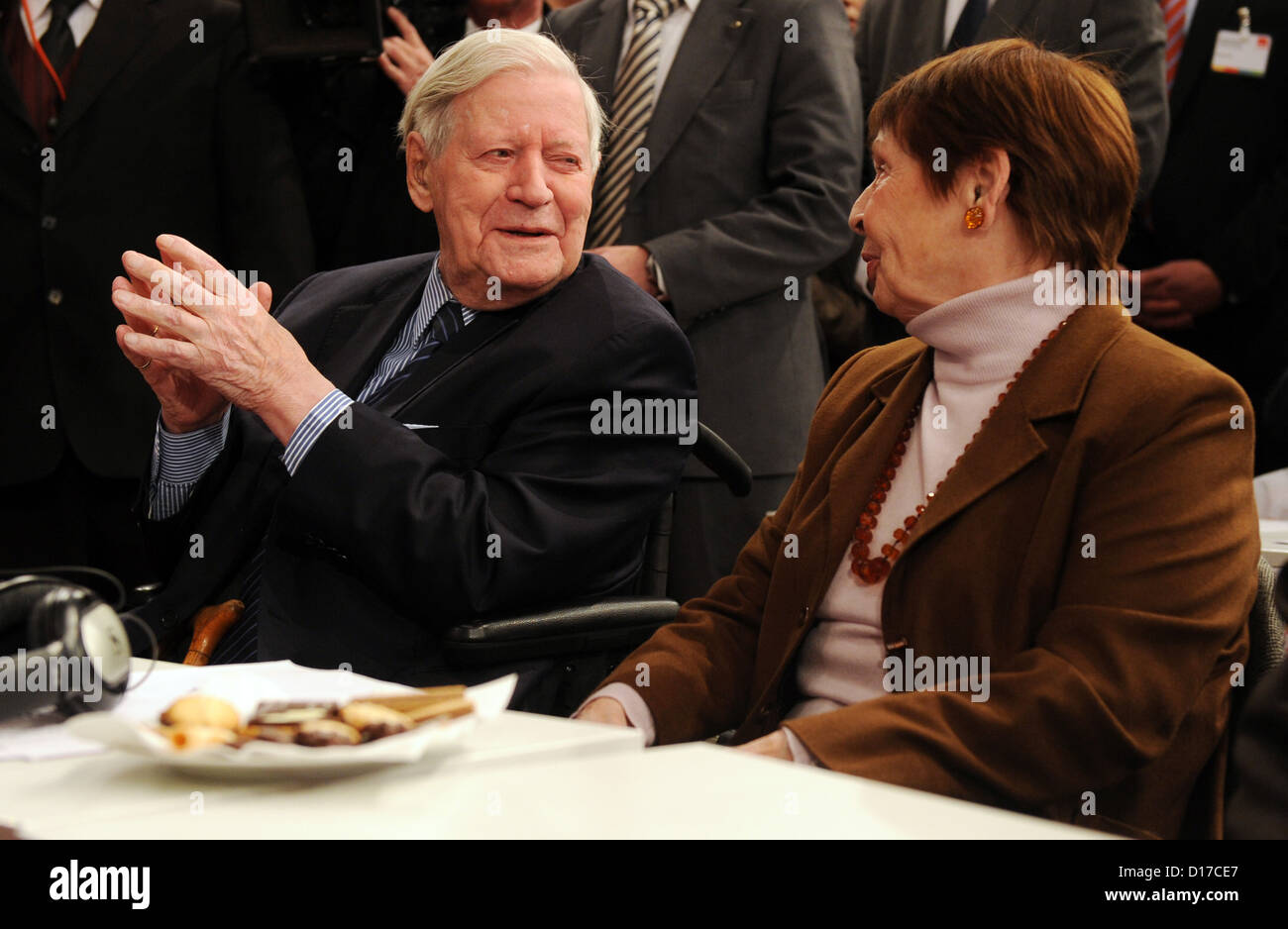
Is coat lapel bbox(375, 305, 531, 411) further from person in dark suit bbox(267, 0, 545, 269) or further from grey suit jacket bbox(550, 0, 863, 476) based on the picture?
person in dark suit bbox(267, 0, 545, 269)

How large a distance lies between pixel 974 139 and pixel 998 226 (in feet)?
0.39

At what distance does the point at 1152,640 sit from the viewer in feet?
5.27

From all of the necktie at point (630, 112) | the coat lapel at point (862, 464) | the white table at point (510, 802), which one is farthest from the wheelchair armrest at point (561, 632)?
the necktie at point (630, 112)

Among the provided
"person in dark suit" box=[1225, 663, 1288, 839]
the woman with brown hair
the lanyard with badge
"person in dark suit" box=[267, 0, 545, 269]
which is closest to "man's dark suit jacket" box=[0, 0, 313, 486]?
"person in dark suit" box=[267, 0, 545, 269]

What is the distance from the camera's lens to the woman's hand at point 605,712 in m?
1.90

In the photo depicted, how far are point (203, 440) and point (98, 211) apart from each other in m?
1.49

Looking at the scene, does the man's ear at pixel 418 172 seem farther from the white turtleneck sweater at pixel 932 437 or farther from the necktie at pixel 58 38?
the necktie at pixel 58 38

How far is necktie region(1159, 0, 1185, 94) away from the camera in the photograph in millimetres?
4043

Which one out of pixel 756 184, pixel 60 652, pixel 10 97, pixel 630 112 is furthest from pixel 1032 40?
pixel 60 652

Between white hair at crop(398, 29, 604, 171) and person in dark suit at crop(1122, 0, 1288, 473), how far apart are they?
2.04 m

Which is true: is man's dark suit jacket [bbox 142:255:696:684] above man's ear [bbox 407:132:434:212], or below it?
below

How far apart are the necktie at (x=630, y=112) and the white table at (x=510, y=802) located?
2.36 meters
